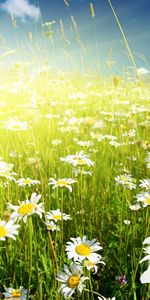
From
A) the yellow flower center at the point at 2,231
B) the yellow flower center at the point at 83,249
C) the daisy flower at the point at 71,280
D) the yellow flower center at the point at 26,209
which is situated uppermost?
the yellow flower center at the point at 2,231

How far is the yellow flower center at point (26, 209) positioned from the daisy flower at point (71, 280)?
0.55 feet

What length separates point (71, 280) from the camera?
2.77 ft

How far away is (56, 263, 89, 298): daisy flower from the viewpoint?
0.83 meters

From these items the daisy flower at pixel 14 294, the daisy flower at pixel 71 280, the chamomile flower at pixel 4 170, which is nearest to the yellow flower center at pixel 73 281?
the daisy flower at pixel 71 280

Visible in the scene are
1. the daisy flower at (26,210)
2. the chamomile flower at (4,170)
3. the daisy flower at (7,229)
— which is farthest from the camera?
→ the chamomile flower at (4,170)

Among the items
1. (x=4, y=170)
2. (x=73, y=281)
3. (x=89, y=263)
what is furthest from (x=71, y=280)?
(x=4, y=170)

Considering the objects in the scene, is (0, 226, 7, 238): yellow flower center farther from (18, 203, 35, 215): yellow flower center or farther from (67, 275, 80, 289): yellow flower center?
(67, 275, 80, 289): yellow flower center

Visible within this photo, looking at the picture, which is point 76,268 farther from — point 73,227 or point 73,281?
point 73,227

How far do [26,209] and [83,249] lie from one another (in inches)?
6.9

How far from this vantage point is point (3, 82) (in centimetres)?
436

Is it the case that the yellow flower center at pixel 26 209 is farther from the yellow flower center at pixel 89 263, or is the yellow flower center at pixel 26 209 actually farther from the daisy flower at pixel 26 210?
the yellow flower center at pixel 89 263

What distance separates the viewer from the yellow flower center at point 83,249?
908 mm

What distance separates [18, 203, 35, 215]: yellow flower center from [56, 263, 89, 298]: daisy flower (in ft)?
0.55

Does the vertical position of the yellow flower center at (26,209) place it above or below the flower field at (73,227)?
above
